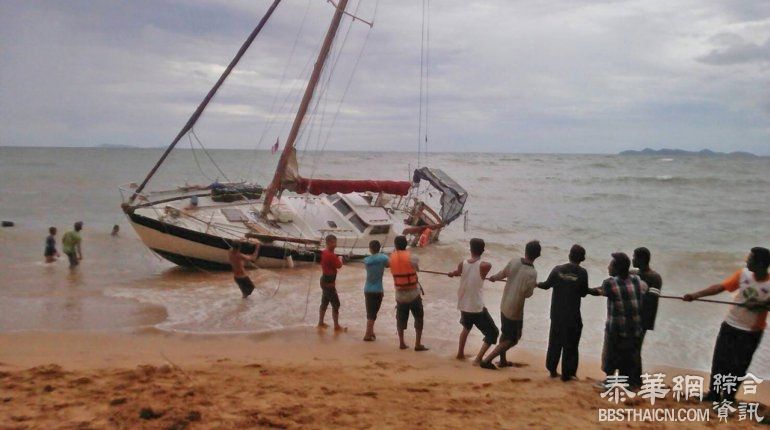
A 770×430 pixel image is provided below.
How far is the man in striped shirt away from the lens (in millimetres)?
6445

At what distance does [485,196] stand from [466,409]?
48228 millimetres

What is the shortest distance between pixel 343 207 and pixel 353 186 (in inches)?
62.8

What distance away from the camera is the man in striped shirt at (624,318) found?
645 centimetres

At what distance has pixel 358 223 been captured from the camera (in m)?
19.6

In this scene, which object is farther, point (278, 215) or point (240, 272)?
point (278, 215)

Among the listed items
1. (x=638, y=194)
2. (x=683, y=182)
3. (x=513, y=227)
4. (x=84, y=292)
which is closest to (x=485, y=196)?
(x=638, y=194)

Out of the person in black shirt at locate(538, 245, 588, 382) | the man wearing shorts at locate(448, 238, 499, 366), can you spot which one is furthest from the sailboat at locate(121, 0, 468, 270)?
the person in black shirt at locate(538, 245, 588, 382)

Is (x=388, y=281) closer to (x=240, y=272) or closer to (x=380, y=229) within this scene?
(x=380, y=229)

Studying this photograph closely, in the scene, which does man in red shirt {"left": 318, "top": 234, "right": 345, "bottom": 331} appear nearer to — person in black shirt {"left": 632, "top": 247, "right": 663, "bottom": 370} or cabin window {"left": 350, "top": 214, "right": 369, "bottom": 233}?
person in black shirt {"left": 632, "top": 247, "right": 663, "bottom": 370}

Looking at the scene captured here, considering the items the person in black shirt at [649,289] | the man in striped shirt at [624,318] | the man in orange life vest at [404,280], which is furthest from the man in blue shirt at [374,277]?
the person in black shirt at [649,289]

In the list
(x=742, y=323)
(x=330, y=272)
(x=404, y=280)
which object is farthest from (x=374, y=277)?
(x=742, y=323)

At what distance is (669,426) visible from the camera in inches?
225

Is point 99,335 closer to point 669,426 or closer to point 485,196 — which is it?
point 669,426

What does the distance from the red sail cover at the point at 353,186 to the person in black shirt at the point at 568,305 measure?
12.9 metres
